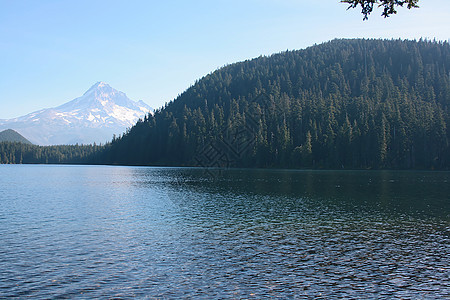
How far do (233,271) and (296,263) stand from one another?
505cm

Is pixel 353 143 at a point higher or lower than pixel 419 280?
higher

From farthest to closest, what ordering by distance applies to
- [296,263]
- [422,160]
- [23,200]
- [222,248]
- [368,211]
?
[422,160] → [23,200] → [368,211] → [222,248] → [296,263]

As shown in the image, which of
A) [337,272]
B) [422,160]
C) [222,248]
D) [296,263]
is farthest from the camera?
[422,160]

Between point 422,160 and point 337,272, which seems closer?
point 337,272

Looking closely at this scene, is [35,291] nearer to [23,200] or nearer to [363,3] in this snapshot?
[363,3]

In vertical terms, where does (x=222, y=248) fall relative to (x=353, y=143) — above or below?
below

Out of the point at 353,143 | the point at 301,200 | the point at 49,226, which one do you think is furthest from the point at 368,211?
the point at 353,143

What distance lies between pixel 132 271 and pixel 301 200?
4399cm

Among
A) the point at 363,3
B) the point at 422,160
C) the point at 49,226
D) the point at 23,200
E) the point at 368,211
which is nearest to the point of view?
the point at 363,3

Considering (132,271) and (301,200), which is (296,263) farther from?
(301,200)

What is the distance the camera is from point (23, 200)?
6344cm

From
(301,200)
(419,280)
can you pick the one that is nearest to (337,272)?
(419,280)

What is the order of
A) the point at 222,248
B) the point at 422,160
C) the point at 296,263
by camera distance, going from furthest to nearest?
1. the point at 422,160
2. the point at 222,248
3. the point at 296,263

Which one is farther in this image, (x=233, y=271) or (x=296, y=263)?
(x=296, y=263)
